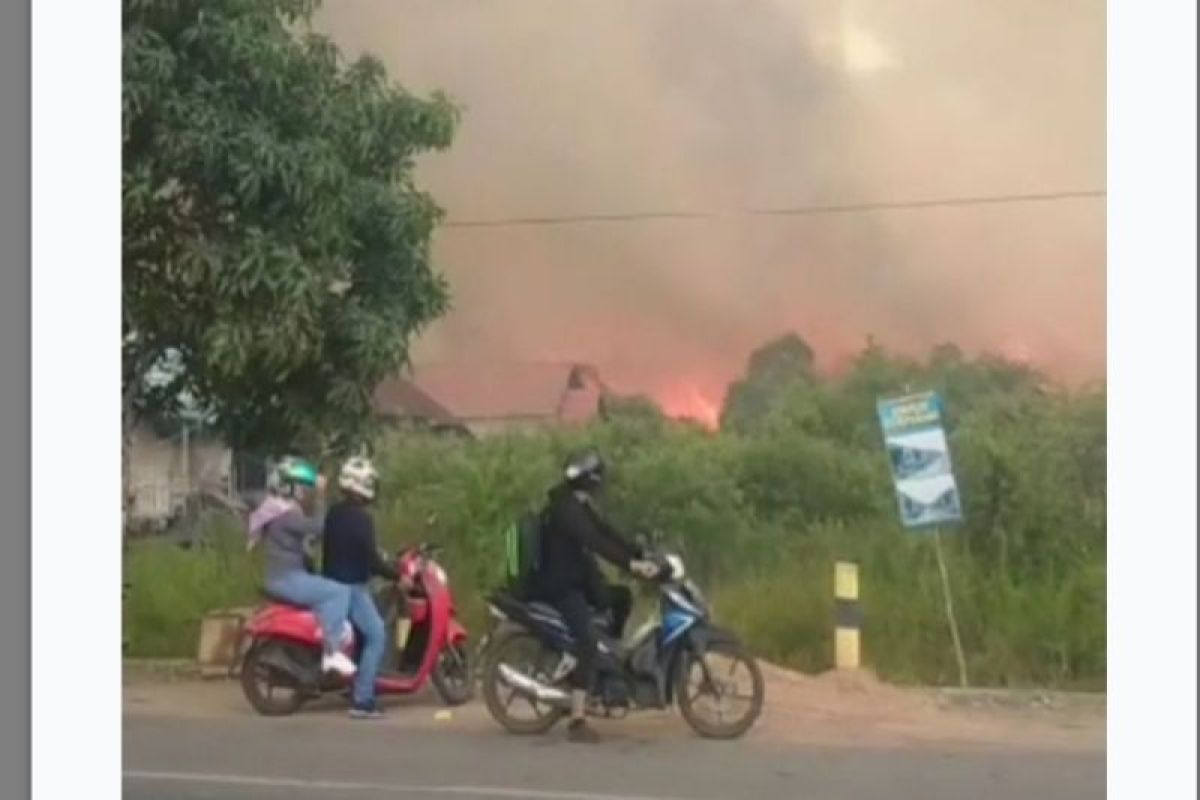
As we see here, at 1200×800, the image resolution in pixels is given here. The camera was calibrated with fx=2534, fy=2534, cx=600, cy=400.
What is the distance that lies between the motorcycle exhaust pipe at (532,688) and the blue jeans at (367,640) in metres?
0.45

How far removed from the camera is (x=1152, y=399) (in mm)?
7355

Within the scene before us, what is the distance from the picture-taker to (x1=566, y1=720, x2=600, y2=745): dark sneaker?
8094 mm

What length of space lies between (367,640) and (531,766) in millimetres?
714

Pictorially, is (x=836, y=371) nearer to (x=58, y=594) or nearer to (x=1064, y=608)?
(x=1064, y=608)

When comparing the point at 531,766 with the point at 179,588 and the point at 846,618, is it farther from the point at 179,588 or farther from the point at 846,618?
the point at 179,588

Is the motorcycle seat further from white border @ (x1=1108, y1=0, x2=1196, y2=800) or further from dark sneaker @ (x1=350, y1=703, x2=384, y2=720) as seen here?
white border @ (x1=1108, y1=0, x2=1196, y2=800)

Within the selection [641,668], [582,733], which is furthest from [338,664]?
[641,668]

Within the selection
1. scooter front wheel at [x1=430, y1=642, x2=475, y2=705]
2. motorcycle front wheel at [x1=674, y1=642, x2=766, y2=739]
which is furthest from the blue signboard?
scooter front wheel at [x1=430, y1=642, x2=475, y2=705]

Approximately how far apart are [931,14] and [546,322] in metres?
1.56

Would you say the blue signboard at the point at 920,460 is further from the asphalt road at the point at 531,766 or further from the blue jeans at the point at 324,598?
the blue jeans at the point at 324,598

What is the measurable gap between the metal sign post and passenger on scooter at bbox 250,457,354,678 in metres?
1.88

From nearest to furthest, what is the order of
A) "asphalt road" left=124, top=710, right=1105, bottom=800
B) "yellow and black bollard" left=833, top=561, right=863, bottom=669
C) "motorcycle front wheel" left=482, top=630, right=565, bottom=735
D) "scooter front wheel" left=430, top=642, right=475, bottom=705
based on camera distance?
1. "asphalt road" left=124, top=710, right=1105, bottom=800
2. "yellow and black bollard" left=833, top=561, right=863, bottom=669
3. "motorcycle front wheel" left=482, top=630, right=565, bottom=735
4. "scooter front wheel" left=430, top=642, right=475, bottom=705
